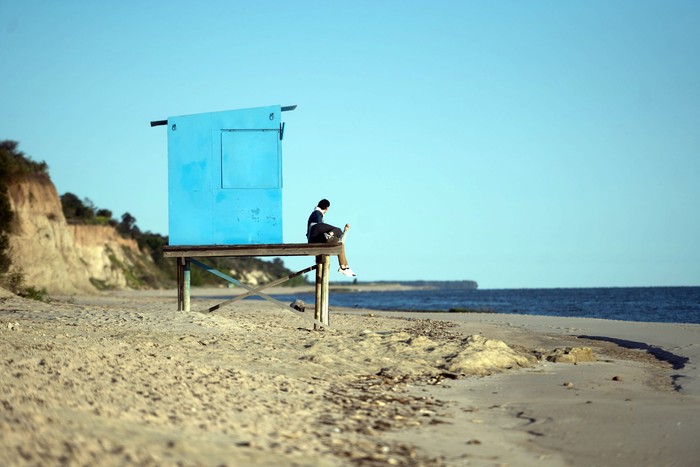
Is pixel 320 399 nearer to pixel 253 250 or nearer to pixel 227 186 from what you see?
pixel 253 250

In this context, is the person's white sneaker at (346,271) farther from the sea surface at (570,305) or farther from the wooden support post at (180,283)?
the sea surface at (570,305)

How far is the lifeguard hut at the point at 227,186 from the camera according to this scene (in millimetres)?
16188

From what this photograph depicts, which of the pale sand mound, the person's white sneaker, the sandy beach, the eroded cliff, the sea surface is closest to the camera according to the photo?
the pale sand mound

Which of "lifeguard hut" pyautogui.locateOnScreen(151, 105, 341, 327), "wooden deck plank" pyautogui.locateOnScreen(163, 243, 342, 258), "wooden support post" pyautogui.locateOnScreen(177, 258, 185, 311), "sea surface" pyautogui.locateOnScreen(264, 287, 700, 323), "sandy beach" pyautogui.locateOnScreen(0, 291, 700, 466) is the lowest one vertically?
"sea surface" pyautogui.locateOnScreen(264, 287, 700, 323)

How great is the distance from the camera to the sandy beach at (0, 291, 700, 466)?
5.92 meters

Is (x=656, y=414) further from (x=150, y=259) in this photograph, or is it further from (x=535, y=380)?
(x=150, y=259)

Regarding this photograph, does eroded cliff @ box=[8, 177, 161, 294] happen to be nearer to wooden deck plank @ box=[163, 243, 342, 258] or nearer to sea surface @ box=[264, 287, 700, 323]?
sea surface @ box=[264, 287, 700, 323]

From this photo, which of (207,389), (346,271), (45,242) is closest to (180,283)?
(346,271)

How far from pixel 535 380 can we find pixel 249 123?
8.24 m

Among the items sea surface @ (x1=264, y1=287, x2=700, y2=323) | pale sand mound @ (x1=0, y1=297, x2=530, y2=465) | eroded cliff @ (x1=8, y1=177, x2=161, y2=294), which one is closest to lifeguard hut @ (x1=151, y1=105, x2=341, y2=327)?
pale sand mound @ (x1=0, y1=297, x2=530, y2=465)

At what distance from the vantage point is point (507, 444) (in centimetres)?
693

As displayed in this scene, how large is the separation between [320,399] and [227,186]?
8414 mm

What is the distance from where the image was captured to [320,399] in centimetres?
862

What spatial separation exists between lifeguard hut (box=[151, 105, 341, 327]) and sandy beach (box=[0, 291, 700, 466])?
205cm
